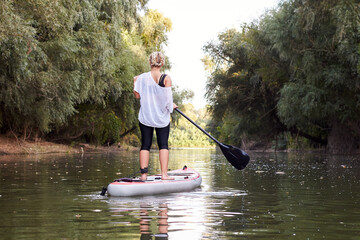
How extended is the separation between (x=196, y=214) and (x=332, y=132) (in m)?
24.0

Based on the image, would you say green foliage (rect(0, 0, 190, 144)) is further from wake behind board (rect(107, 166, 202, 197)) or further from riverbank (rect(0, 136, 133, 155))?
wake behind board (rect(107, 166, 202, 197))

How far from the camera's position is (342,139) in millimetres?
27391

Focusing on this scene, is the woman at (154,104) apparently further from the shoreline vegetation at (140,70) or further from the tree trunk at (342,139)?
the tree trunk at (342,139)

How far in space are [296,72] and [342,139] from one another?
423cm

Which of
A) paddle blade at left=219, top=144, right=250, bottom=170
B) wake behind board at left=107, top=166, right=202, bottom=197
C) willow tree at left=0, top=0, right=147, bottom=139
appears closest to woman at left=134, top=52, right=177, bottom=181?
wake behind board at left=107, top=166, right=202, bottom=197

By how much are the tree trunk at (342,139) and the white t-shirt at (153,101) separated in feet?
A: 67.9

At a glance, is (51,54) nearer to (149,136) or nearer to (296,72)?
(149,136)

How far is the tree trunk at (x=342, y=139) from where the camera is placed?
27094 millimetres

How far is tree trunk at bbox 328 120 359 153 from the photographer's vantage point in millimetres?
27094

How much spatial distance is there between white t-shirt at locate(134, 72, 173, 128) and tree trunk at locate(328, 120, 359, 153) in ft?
67.9

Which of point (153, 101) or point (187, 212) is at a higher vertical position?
point (153, 101)

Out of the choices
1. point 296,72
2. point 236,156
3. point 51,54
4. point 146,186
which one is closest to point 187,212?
point 146,186

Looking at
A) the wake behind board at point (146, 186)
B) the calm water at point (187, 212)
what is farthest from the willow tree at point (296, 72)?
the calm water at point (187, 212)

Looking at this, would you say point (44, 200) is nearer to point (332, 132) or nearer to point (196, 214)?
point (196, 214)
